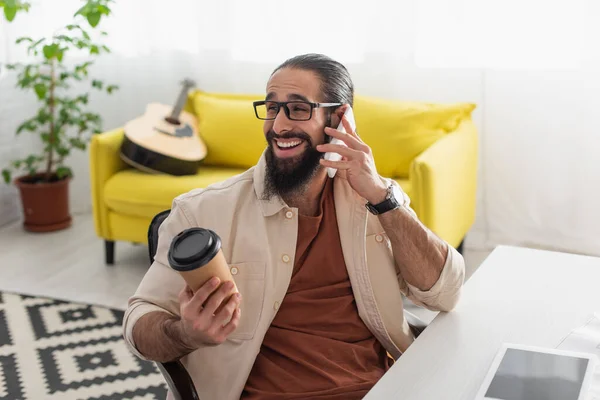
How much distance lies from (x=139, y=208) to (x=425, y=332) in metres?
2.11

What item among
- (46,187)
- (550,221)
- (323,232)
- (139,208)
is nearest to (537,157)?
(550,221)

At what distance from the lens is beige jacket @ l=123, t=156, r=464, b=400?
154cm

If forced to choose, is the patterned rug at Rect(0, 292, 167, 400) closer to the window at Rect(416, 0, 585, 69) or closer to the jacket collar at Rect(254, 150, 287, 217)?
the jacket collar at Rect(254, 150, 287, 217)

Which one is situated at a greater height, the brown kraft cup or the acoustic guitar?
the brown kraft cup

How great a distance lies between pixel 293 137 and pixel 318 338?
0.43 metres

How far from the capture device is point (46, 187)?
3961 mm

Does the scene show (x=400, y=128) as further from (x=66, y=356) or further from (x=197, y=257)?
(x=197, y=257)

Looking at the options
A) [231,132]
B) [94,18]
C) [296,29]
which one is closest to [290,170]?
[94,18]

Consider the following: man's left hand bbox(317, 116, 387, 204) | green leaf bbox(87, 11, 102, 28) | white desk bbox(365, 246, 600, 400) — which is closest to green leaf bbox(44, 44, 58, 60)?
green leaf bbox(87, 11, 102, 28)

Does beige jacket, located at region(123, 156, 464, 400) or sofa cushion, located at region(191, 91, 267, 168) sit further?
sofa cushion, located at region(191, 91, 267, 168)

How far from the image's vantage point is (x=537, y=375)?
1.24 meters

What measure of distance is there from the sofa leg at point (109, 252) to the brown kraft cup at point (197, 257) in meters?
2.44

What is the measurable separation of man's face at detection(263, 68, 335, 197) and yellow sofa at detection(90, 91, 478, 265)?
1202 mm

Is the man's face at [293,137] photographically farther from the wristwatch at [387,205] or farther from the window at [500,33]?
the window at [500,33]
